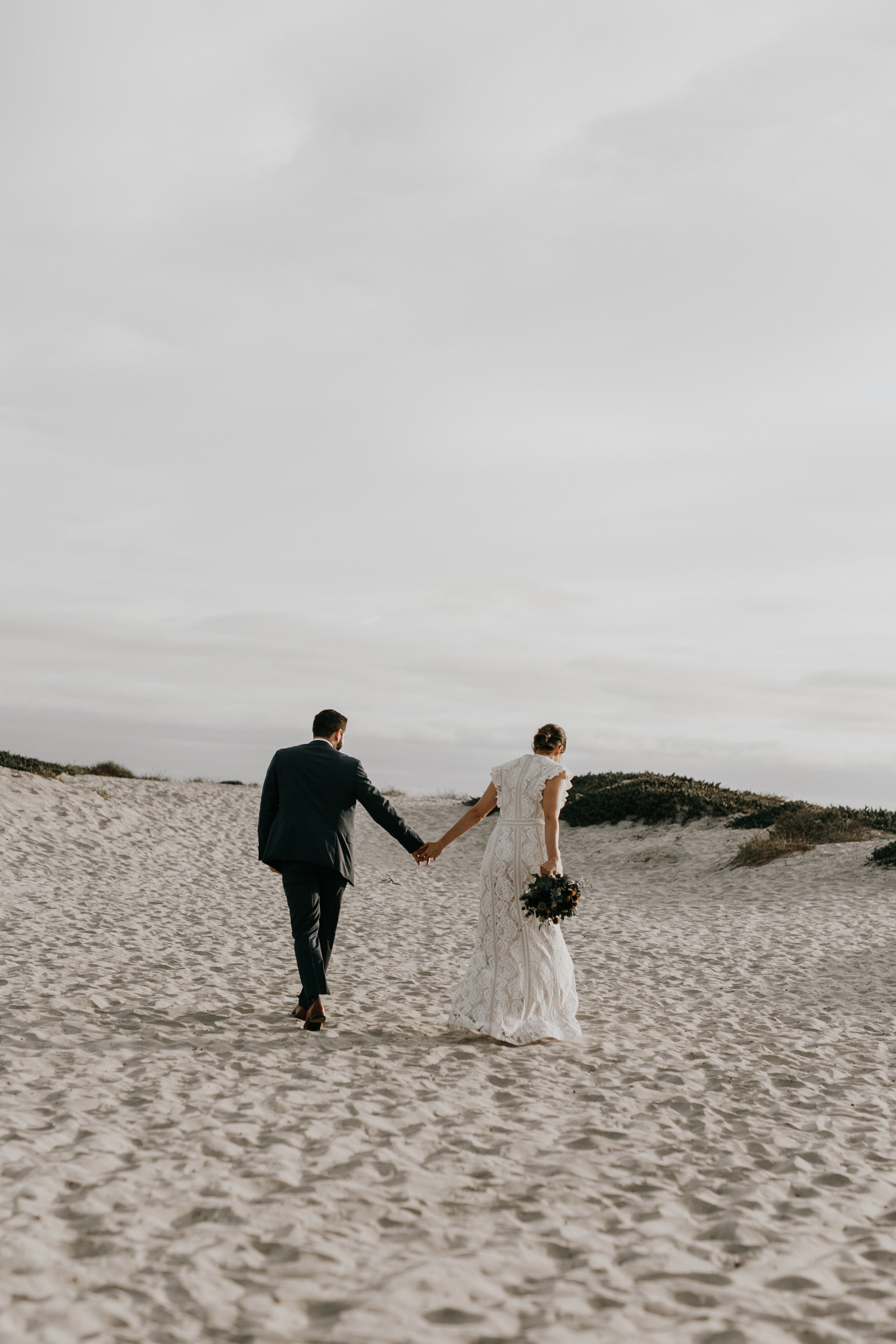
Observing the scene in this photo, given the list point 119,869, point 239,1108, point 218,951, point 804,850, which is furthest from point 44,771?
point 239,1108

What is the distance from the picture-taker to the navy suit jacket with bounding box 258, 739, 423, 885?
7.50 meters

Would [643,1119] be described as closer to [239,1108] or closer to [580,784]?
[239,1108]

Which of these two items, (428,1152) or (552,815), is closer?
(428,1152)

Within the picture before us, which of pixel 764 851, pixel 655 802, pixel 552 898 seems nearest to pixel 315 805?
pixel 552 898

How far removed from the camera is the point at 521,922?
7.65 meters

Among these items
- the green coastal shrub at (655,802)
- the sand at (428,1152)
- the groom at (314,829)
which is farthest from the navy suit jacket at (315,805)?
the green coastal shrub at (655,802)

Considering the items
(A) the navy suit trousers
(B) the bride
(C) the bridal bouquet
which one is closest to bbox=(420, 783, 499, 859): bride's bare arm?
(B) the bride

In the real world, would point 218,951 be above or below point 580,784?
below

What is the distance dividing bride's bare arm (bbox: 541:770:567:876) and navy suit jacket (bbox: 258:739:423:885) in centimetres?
111

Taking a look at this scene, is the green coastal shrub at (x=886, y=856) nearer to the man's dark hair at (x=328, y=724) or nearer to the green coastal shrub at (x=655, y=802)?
the green coastal shrub at (x=655, y=802)

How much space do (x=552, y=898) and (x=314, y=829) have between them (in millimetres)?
1923

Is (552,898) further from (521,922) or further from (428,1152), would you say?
(428,1152)

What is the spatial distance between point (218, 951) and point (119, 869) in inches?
328

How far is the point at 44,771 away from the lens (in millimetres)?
24578
